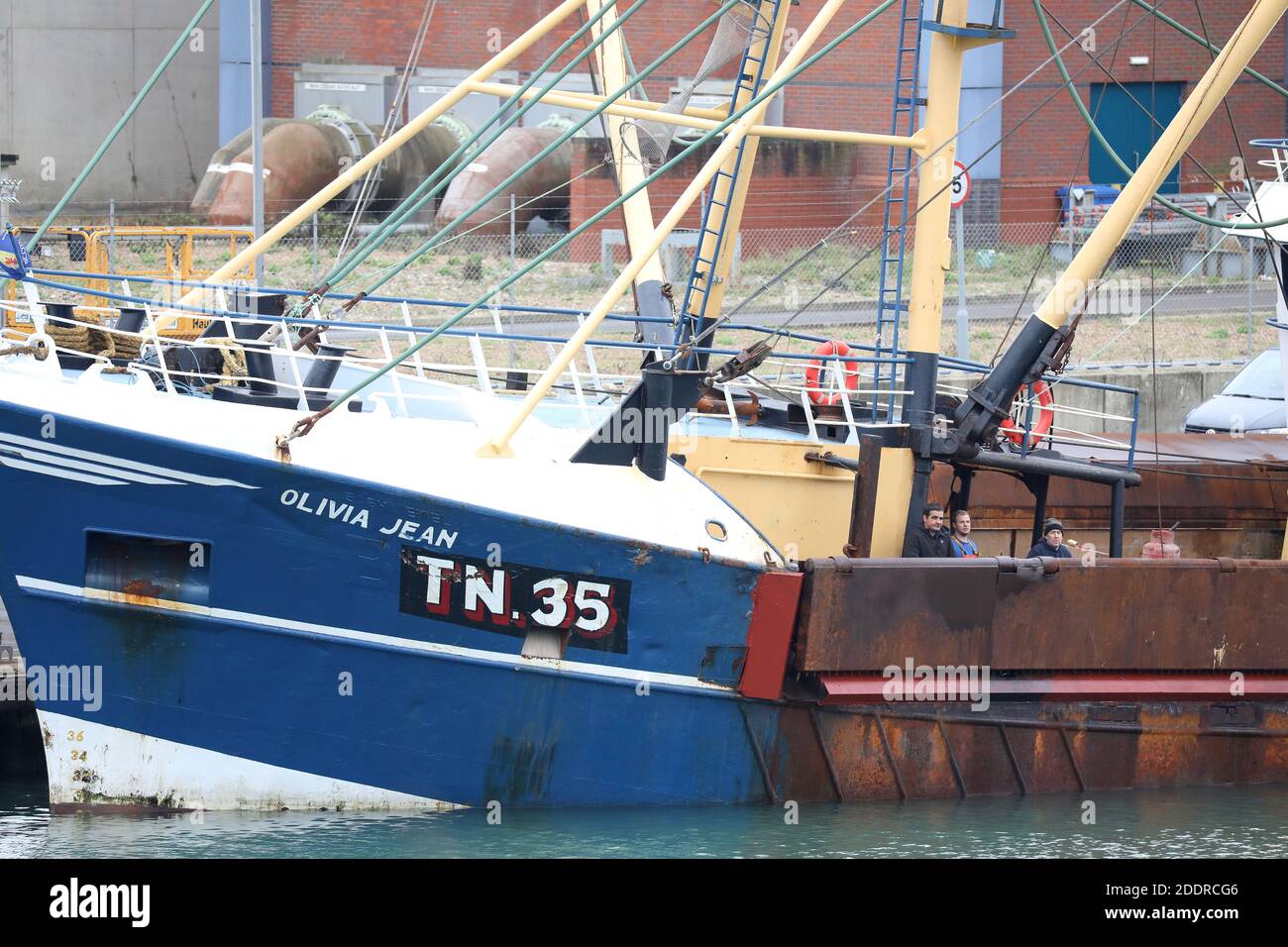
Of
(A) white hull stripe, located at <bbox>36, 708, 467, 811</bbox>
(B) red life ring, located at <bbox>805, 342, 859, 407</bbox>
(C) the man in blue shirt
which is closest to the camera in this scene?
(A) white hull stripe, located at <bbox>36, 708, 467, 811</bbox>

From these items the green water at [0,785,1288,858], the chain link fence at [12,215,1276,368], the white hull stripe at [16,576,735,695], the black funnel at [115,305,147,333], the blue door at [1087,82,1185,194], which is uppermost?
the blue door at [1087,82,1185,194]

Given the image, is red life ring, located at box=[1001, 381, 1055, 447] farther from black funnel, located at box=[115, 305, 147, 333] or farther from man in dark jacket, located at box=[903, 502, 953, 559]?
black funnel, located at box=[115, 305, 147, 333]

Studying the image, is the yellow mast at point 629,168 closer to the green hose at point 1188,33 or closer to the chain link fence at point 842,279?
the green hose at point 1188,33

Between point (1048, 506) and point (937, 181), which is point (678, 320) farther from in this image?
point (1048, 506)

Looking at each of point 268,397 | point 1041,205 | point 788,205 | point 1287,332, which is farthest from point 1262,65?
point 268,397

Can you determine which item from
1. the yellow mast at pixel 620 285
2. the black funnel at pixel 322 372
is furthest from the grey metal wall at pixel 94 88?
the yellow mast at pixel 620 285

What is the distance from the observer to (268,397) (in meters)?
11.8

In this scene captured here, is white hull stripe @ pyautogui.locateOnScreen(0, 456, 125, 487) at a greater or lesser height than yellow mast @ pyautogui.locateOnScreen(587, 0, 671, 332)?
lesser

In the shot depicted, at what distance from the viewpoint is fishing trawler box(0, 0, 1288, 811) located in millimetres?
10648

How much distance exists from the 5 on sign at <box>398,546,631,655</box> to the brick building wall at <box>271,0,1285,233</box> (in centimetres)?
1960

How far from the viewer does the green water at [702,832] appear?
10.6m

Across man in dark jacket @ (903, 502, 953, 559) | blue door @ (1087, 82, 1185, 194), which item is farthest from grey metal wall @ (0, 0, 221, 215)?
man in dark jacket @ (903, 502, 953, 559)

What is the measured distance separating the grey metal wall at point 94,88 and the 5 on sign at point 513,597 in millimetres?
29661

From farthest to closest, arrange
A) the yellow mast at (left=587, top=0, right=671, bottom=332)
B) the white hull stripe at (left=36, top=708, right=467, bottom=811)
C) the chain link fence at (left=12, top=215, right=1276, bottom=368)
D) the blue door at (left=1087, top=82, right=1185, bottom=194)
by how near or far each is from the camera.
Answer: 1. the blue door at (left=1087, top=82, right=1185, bottom=194)
2. the chain link fence at (left=12, top=215, right=1276, bottom=368)
3. the yellow mast at (left=587, top=0, right=671, bottom=332)
4. the white hull stripe at (left=36, top=708, right=467, bottom=811)
